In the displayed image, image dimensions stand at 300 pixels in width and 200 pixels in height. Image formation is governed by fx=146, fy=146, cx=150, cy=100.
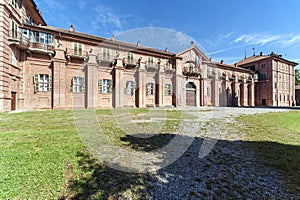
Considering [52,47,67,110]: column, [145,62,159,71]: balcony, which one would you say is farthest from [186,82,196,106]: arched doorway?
[52,47,67,110]: column

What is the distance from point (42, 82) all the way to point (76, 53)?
16.9 feet

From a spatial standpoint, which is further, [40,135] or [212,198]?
[40,135]

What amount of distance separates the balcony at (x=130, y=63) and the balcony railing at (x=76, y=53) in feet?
17.4

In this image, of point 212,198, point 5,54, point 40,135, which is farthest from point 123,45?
point 212,198

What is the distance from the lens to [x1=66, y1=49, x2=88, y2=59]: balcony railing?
17594 millimetres

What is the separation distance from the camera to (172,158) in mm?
4133

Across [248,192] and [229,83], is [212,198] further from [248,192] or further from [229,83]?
[229,83]

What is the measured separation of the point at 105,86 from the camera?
2017 centimetres

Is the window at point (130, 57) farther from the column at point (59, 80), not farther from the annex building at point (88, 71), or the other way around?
the column at point (59, 80)

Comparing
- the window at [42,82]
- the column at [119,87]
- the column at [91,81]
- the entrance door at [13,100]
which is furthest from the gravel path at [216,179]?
the window at [42,82]

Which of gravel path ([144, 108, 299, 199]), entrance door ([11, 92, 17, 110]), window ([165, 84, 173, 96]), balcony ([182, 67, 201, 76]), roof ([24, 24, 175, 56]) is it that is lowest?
gravel path ([144, 108, 299, 199])

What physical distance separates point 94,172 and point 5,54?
53.3ft

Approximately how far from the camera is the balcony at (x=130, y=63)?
21.2 meters

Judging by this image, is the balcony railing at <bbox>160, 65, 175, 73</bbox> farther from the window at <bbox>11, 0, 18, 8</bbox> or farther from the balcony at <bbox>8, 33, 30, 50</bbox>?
the window at <bbox>11, 0, 18, 8</bbox>
